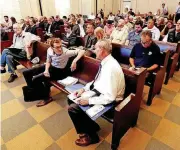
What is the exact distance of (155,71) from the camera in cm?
221

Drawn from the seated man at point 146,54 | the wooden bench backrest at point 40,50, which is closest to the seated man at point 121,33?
the seated man at point 146,54

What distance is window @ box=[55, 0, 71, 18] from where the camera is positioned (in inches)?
348

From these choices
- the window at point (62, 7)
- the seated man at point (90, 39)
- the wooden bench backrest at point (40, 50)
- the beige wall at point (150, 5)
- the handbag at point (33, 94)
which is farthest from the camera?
the beige wall at point (150, 5)

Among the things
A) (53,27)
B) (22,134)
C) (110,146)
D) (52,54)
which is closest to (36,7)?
(53,27)

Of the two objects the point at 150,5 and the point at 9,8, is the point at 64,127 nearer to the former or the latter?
the point at 9,8

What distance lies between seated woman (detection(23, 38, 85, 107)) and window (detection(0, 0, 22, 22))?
6.55 metres

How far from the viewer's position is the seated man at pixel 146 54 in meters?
2.14

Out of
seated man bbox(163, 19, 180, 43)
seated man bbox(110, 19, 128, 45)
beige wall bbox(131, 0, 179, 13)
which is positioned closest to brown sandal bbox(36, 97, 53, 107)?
seated man bbox(110, 19, 128, 45)

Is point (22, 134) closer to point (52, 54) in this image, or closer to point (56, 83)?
point (56, 83)

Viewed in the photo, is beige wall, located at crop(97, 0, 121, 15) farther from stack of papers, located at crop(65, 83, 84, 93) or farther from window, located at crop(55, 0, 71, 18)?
stack of papers, located at crop(65, 83, 84, 93)

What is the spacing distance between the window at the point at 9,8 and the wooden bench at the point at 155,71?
6.85m

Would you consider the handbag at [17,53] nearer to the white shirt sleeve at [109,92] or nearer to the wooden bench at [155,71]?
the wooden bench at [155,71]

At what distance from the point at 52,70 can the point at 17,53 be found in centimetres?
149

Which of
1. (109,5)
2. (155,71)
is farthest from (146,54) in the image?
(109,5)
